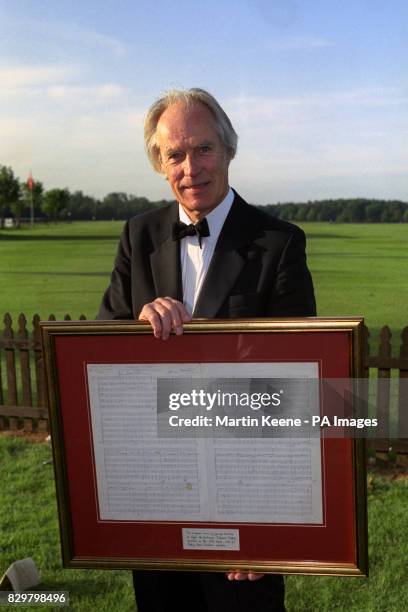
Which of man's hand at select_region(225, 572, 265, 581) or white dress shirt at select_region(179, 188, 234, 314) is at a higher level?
white dress shirt at select_region(179, 188, 234, 314)

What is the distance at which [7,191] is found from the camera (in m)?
71.4

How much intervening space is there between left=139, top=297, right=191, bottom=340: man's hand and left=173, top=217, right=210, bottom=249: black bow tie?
17.0 inches

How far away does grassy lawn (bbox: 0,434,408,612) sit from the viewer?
391 centimetres

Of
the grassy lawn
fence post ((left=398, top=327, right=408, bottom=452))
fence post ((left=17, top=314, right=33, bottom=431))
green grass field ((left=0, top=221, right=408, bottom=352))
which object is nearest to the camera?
the grassy lawn

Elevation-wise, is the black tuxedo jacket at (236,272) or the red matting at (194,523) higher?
the black tuxedo jacket at (236,272)

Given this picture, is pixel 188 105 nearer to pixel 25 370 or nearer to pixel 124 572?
pixel 124 572

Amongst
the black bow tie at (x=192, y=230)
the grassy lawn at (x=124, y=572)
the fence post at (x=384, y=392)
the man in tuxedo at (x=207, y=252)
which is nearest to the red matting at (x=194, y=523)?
the man in tuxedo at (x=207, y=252)

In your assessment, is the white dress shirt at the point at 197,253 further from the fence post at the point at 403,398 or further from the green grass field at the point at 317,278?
the green grass field at the point at 317,278

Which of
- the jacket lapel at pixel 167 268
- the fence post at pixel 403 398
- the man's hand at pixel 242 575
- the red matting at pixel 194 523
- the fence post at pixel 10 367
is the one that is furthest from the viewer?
the fence post at pixel 10 367

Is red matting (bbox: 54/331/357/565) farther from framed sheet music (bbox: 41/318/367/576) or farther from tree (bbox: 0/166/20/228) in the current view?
tree (bbox: 0/166/20/228)

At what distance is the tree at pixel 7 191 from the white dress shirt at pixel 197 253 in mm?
70681

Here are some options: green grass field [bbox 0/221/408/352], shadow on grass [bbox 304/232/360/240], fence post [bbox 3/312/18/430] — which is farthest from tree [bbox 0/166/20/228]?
fence post [bbox 3/312/18/430]

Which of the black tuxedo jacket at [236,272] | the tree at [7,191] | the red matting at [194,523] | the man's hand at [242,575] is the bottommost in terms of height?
the man's hand at [242,575]

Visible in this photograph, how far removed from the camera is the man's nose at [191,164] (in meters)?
2.17
